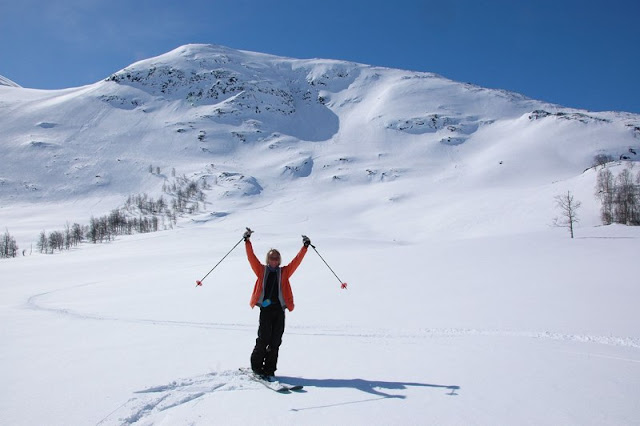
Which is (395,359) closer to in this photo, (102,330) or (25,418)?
(25,418)

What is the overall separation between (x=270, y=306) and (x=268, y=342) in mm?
608

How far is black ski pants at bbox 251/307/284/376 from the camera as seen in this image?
21.1 feet

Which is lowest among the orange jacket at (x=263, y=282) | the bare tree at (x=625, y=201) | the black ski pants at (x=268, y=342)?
the black ski pants at (x=268, y=342)

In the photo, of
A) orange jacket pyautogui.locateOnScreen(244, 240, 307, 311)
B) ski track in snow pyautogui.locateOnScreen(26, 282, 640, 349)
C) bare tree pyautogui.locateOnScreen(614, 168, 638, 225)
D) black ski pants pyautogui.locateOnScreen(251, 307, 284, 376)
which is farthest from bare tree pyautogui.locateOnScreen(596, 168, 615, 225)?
black ski pants pyautogui.locateOnScreen(251, 307, 284, 376)

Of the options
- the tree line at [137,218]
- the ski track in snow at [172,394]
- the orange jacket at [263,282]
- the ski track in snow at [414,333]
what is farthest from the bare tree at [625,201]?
the tree line at [137,218]

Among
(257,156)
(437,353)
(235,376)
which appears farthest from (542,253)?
(257,156)

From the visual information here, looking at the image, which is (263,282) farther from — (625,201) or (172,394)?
(625,201)

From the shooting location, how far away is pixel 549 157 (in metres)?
144

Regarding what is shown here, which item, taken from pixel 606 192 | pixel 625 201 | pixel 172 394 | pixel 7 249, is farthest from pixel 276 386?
pixel 7 249

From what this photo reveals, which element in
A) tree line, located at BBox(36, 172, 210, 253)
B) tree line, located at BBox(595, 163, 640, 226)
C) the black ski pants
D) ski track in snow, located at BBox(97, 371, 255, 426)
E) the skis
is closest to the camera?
ski track in snow, located at BBox(97, 371, 255, 426)

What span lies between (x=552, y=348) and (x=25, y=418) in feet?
29.5

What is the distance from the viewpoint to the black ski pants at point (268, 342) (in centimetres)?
644

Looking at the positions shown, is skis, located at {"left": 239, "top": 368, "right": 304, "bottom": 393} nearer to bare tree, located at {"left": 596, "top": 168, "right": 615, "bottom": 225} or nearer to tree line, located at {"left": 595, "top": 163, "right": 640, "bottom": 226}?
tree line, located at {"left": 595, "top": 163, "right": 640, "bottom": 226}

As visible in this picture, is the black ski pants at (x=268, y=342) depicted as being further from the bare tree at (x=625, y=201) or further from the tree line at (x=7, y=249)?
the tree line at (x=7, y=249)
